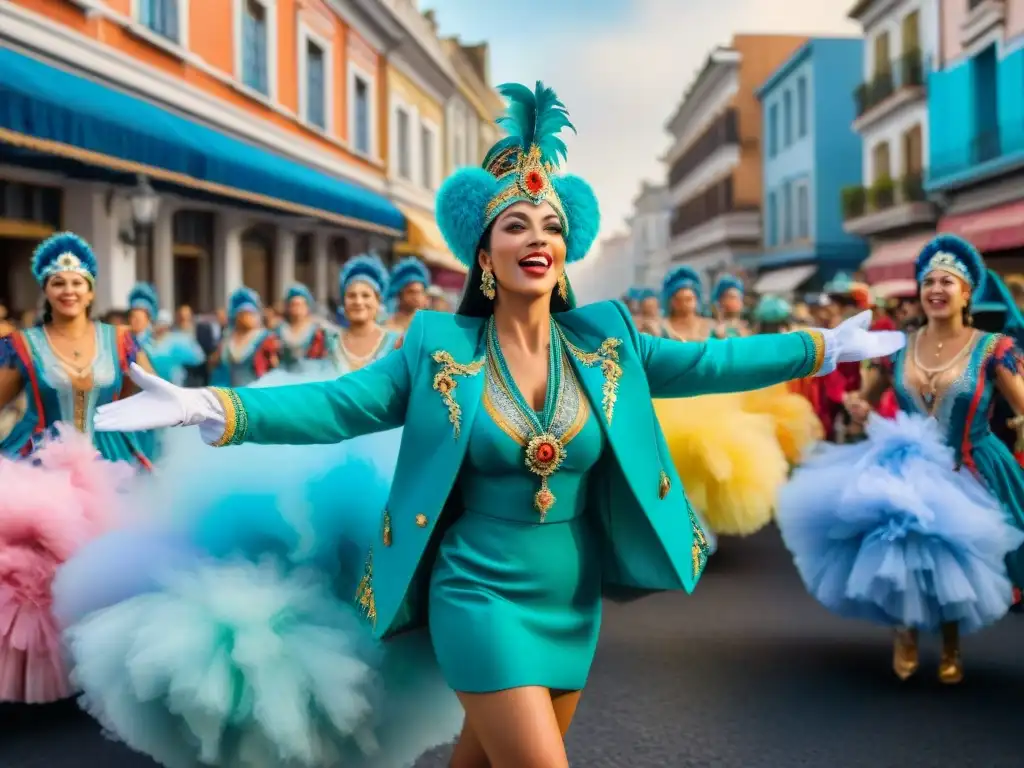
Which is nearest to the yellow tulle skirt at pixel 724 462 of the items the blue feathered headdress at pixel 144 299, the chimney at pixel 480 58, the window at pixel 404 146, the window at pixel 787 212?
the blue feathered headdress at pixel 144 299

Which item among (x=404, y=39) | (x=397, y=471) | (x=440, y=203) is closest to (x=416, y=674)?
(x=397, y=471)

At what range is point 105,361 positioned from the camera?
19.3 ft

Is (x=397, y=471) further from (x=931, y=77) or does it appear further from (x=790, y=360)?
(x=931, y=77)

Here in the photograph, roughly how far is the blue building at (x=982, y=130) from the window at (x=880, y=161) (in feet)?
15.7

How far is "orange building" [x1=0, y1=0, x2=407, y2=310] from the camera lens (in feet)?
37.2

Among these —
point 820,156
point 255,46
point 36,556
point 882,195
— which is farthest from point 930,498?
point 820,156

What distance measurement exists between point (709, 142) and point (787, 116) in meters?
10.8

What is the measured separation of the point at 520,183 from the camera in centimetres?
328

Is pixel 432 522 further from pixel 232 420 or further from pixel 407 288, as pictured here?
pixel 407 288

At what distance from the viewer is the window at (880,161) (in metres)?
33.3

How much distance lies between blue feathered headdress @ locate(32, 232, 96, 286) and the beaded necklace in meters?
3.25

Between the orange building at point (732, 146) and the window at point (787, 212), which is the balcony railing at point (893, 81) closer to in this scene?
the window at point (787, 212)

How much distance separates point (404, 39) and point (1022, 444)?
2439cm

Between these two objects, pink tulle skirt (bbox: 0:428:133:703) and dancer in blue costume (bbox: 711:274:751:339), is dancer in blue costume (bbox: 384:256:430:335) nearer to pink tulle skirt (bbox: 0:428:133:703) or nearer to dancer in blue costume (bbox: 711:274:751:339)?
dancer in blue costume (bbox: 711:274:751:339)
